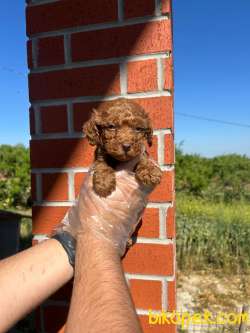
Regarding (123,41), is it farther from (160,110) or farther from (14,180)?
(14,180)

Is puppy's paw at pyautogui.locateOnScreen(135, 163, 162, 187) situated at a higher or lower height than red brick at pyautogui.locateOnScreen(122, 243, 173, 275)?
higher

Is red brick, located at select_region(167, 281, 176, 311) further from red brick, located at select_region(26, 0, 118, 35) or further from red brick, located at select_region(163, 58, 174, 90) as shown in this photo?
red brick, located at select_region(26, 0, 118, 35)

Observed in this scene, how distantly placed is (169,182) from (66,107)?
517 millimetres

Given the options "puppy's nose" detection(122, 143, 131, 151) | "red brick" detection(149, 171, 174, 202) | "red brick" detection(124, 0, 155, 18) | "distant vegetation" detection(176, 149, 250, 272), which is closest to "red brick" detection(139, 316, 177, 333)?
"red brick" detection(149, 171, 174, 202)

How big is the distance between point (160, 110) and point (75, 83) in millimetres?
367

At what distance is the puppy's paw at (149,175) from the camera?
1216 millimetres

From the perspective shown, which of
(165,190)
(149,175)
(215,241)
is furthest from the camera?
(215,241)

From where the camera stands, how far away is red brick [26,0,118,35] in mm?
1327

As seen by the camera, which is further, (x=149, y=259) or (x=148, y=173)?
(x=149, y=259)

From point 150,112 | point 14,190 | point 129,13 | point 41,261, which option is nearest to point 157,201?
point 150,112

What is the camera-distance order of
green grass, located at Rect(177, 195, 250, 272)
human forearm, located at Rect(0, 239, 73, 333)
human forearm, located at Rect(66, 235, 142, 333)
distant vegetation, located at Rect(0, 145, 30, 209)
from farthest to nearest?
distant vegetation, located at Rect(0, 145, 30, 209), green grass, located at Rect(177, 195, 250, 272), human forearm, located at Rect(0, 239, 73, 333), human forearm, located at Rect(66, 235, 142, 333)

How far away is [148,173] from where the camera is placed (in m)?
1.22

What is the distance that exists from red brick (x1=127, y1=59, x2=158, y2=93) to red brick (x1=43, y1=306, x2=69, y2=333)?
970 mm

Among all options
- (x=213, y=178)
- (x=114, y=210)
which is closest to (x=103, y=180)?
(x=114, y=210)
